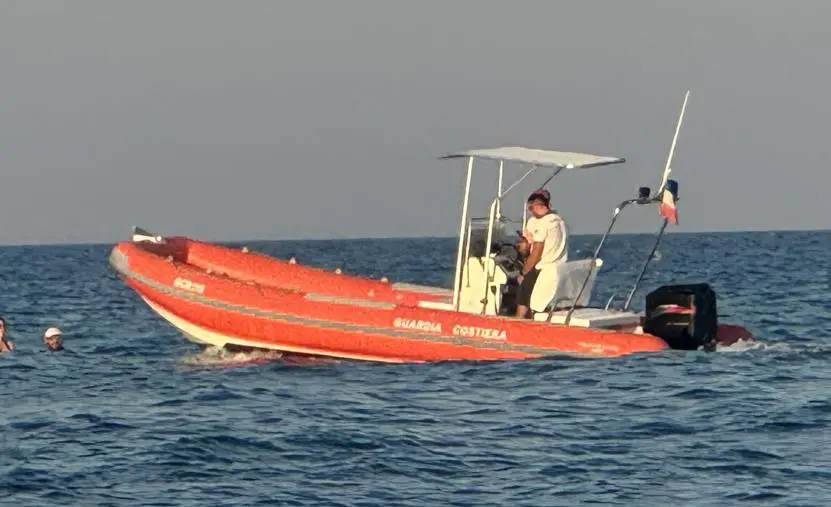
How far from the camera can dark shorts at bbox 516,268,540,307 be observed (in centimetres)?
1781

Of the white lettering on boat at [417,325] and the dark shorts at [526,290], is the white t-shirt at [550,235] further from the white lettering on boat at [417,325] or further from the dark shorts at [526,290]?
the white lettering on boat at [417,325]

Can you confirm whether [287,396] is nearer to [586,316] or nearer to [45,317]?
[586,316]

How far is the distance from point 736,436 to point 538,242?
4615mm

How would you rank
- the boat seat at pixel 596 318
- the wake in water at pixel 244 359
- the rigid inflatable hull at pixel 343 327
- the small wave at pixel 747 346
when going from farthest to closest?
the wake in water at pixel 244 359 < the small wave at pixel 747 346 < the boat seat at pixel 596 318 < the rigid inflatable hull at pixel 343 327

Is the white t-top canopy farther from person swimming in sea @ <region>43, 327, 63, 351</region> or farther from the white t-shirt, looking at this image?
person swimming in sea @ <region>43, 327, 63, 351</region>

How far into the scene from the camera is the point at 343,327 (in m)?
18.1

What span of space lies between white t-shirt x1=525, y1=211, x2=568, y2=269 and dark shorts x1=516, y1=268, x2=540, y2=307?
31 cm

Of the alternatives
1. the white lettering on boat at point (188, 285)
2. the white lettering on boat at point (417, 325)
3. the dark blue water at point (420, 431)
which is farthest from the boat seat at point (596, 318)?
the white lettering on boat at point (188, 285)

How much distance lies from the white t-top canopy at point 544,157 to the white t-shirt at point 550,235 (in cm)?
57

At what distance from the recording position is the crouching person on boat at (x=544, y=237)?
1744 centimetres

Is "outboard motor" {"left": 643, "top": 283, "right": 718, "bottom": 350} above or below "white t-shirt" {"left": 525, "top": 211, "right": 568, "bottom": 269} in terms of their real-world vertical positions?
below

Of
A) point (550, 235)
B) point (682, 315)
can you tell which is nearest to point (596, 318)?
point (682, 315)

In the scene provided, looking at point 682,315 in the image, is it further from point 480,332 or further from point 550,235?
point 480,332

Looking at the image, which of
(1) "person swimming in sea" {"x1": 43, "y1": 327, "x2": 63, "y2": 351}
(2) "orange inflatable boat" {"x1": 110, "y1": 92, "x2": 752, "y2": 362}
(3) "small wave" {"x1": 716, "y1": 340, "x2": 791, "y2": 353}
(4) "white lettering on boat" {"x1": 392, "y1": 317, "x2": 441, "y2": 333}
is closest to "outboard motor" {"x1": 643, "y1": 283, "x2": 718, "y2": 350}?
(2) "orange inflatable boat" {"x1": 110, "y1": 92, "x2": 752, "y2": 362}
